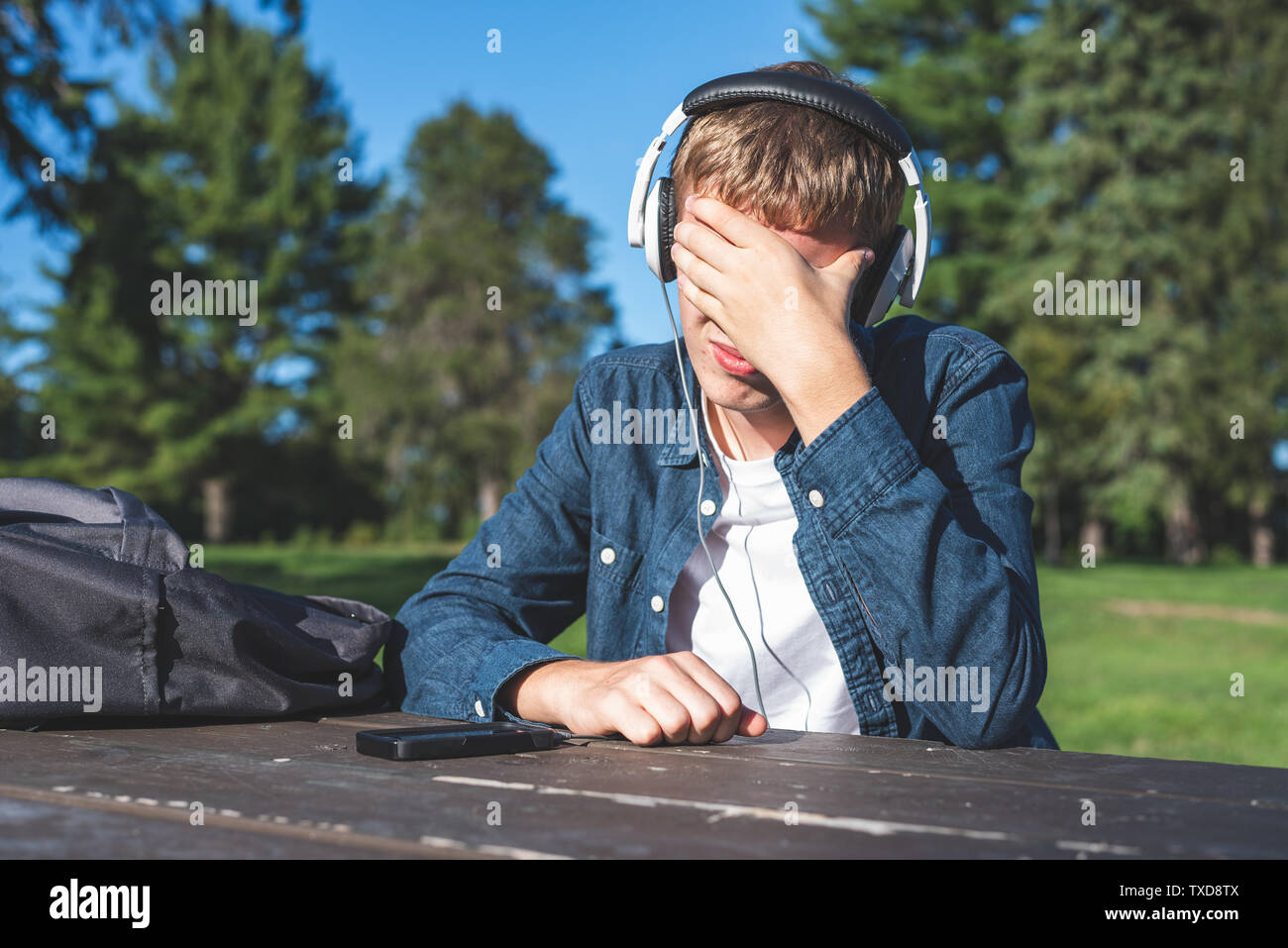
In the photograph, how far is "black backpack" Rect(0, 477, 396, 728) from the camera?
155 centimetres

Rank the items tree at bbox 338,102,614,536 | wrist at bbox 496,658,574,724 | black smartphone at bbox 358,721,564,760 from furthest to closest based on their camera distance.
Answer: tree at bbox 338,102,614,536, wrist at bbox 496,658,574,724, black smartphone at bbox 358,721,564,760

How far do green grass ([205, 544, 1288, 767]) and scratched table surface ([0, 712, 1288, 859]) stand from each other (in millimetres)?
2722

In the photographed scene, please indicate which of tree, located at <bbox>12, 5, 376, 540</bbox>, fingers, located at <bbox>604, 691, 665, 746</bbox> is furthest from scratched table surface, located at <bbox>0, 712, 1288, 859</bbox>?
tree, located at <bbox>12, 5, 376, 540</bbox>

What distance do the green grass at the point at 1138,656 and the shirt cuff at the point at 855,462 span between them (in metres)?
2.45

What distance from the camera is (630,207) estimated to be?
7.09 feet

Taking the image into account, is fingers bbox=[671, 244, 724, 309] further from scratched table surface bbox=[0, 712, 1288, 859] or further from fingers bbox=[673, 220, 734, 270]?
scratched table surface bbox=[0, 712, 1288, 859]

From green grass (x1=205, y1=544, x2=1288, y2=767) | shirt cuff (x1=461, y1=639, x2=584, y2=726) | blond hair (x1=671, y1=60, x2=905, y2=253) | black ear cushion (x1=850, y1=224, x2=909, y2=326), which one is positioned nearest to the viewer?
shirt cuff (x1=461, y1=639, x2=584, y2=726)

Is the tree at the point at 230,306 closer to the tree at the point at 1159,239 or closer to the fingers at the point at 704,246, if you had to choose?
the tree at the point at 1159,239

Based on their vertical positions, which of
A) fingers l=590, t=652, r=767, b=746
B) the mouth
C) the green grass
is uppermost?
the mouth

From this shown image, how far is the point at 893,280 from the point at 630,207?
521 mm

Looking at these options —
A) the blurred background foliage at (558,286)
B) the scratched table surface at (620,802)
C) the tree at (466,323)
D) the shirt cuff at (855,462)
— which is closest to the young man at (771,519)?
the shirt cuff at (855,462)

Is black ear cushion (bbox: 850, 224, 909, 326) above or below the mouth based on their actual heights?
above

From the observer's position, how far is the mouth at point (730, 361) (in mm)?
1942

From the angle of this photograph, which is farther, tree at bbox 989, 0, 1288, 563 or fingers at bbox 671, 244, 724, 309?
tree at bbox 989, 0, 1288, 563
